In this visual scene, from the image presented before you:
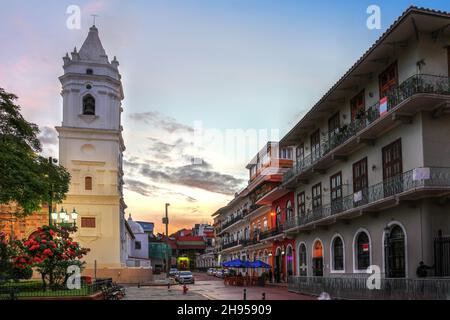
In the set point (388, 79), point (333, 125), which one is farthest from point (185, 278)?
point (388, 79)

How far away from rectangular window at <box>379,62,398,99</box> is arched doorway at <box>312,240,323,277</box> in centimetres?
1117

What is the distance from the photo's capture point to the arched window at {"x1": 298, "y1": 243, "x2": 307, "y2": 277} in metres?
35.4

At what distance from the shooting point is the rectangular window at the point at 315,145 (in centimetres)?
3107

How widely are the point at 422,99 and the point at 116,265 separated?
35.2 m

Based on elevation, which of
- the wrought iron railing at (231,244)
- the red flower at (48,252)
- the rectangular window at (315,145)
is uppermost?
the rectangular window at (315,145)

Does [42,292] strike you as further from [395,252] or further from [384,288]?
[395,252]

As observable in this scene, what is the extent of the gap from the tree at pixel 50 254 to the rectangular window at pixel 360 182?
42.7ft

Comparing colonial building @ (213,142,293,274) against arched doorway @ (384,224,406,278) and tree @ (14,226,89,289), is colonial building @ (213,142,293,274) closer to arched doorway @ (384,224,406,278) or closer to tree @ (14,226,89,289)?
arched doorway @ (384,224,406,278)

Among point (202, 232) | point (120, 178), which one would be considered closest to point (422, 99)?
point (120, 178)

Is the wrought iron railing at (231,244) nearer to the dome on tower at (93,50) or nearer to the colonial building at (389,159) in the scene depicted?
the dome on tower at (93,50)

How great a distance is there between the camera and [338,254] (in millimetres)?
28891

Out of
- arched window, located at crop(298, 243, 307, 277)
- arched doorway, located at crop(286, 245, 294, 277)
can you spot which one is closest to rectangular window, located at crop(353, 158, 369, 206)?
arched window, located at crop(298, 243, 307, 277)

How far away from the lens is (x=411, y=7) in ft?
63.0

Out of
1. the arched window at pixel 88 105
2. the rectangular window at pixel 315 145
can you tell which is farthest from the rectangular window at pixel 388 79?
the arched window at pixel 88 105
